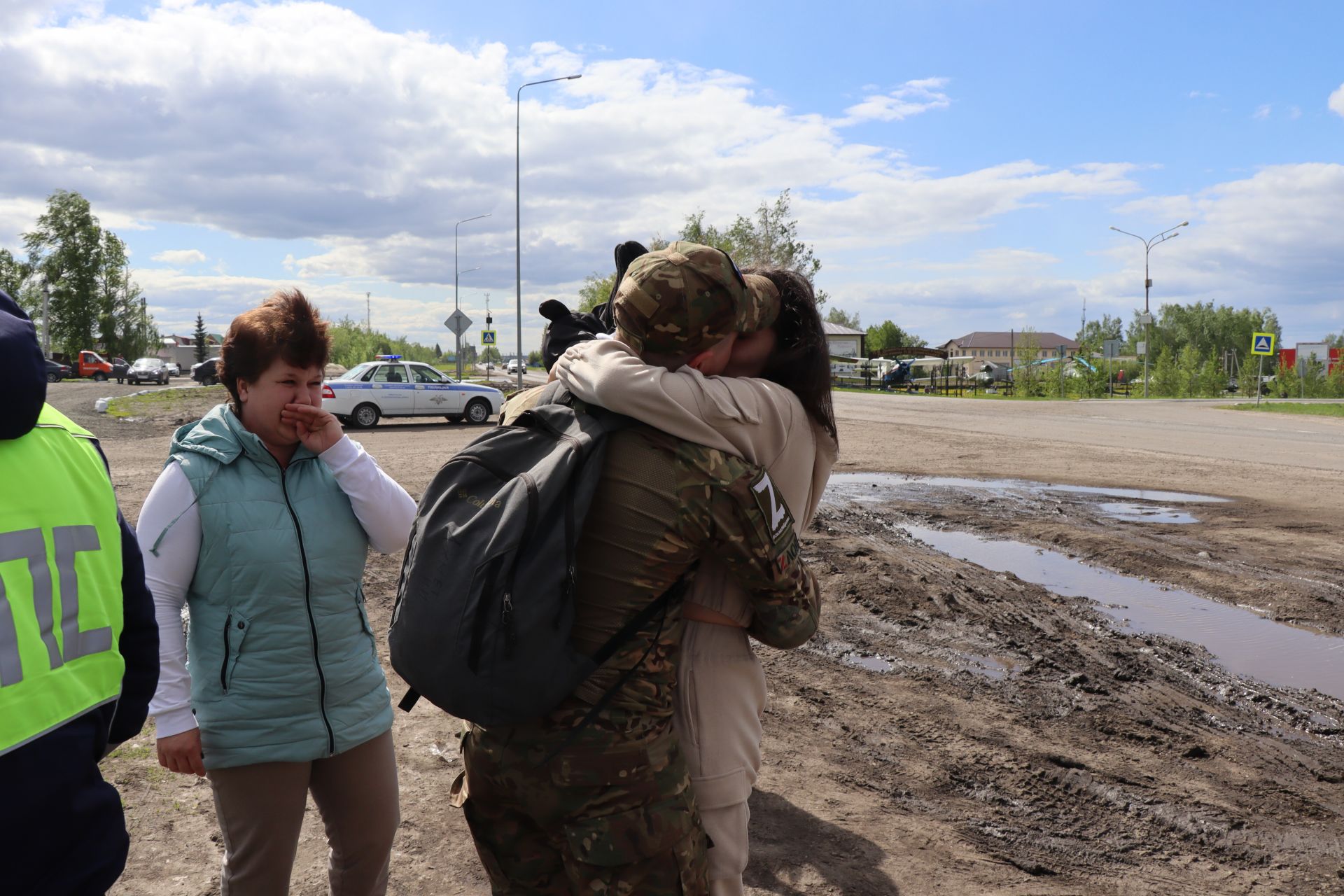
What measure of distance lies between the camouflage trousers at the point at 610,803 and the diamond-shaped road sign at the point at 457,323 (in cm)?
3101

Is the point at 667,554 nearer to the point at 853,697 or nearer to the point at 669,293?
the point at 669,293

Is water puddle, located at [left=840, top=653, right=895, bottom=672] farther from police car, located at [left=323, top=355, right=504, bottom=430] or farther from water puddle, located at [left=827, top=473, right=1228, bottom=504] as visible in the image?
police car, located at [left=323, top=355, right=504, bottom=430]

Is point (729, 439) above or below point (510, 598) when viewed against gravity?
above

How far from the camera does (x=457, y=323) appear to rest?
31.9 metres

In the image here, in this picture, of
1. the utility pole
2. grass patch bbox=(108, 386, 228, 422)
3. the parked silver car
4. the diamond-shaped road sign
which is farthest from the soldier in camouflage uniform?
the utility pole

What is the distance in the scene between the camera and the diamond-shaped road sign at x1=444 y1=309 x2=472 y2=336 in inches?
1249

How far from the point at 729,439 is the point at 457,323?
31419 millimetres

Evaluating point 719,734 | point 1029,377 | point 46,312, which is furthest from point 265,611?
point 46,312

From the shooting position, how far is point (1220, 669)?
546 cm

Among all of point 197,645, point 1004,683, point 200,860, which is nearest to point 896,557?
point 1004,683

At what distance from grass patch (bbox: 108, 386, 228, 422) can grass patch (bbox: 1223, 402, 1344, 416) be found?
30870 millimetres

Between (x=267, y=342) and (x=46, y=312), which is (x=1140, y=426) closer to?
(x=267, y=342)

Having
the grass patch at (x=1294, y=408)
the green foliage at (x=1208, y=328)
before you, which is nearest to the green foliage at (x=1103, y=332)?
the green foliage at (x=1208, y=328)

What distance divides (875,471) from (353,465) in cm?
1207
